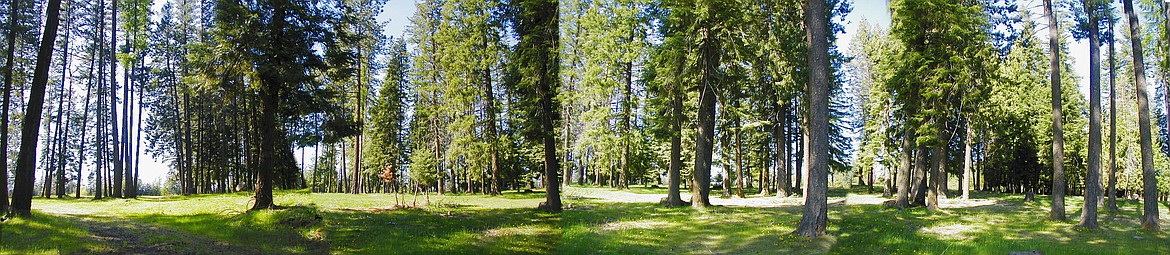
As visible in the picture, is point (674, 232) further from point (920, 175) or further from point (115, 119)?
point (920, 175)

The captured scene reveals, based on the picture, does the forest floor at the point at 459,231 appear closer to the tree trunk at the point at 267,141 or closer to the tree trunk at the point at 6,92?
the tree trunk at the point at 267,141

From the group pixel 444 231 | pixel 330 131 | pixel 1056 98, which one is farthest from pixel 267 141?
pixel 1056 98

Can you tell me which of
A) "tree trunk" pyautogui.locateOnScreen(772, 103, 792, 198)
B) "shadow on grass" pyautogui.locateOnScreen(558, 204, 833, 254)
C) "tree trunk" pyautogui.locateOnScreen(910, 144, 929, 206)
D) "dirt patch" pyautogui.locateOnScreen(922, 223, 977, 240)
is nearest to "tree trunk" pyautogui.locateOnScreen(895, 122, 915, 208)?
"tree trunk" pyautogui.locateOnScreen(910, 144, 929, 206)

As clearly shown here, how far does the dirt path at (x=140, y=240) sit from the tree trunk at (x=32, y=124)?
603 millimetres

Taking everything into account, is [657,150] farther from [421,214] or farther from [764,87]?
[421,214]

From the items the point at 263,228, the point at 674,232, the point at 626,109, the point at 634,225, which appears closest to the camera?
the point at 263,228

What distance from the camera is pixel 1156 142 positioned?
21828 mm

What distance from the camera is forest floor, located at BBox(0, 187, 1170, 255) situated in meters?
4.68

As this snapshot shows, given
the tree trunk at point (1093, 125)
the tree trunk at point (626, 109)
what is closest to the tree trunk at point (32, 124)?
the tree trunk at point (626, 109)

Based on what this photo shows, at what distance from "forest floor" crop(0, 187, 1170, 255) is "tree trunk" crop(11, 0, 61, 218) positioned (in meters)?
0.14

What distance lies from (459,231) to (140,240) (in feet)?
8.51

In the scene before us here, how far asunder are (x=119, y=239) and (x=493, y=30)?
11.1 ft

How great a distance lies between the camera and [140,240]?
15.1ft

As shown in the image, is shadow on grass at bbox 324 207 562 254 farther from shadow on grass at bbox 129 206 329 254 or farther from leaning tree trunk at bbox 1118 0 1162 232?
leaning tree trunk at bbox 1118 0 1162 232
